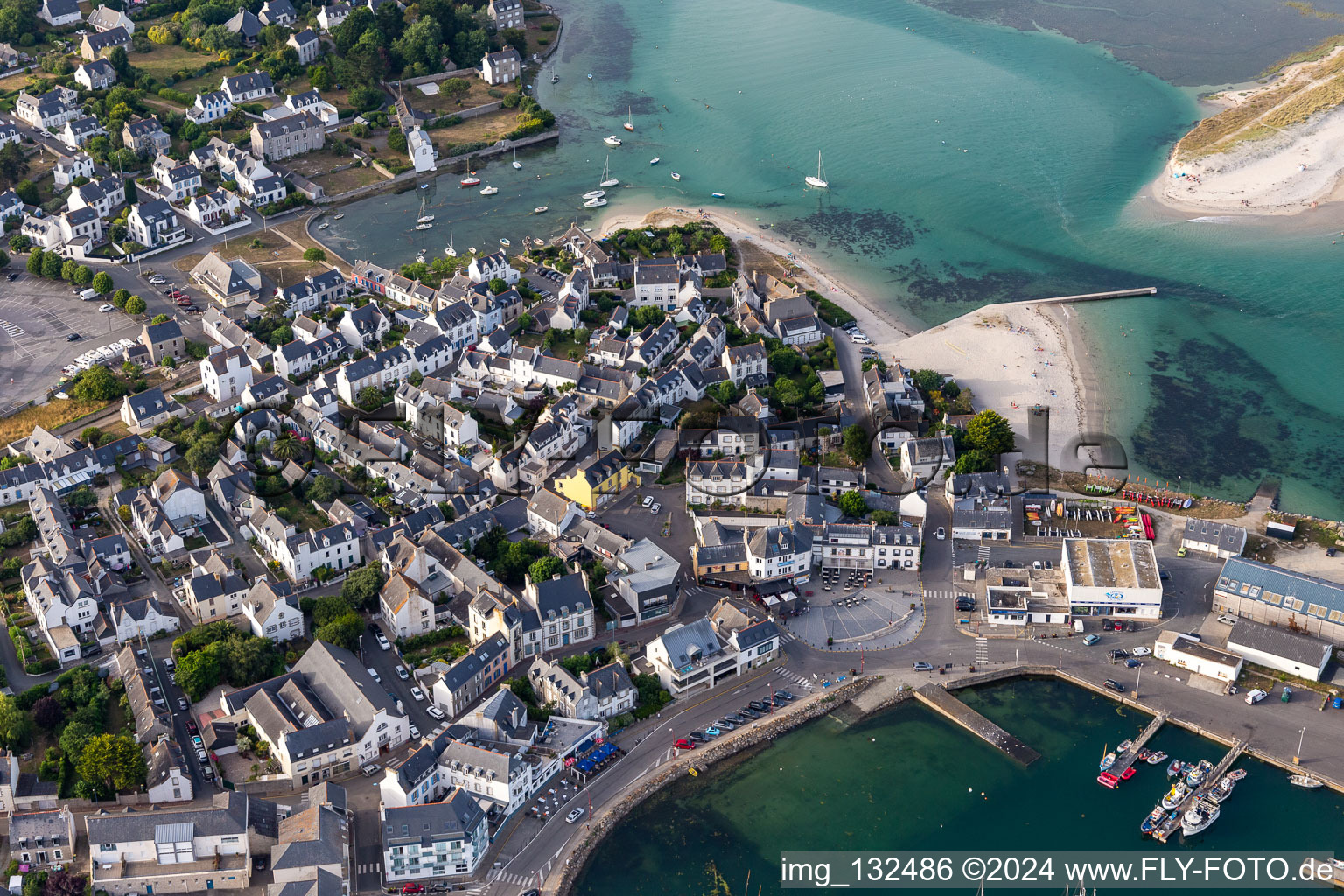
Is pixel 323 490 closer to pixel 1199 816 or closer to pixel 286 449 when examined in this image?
pixel 286 449

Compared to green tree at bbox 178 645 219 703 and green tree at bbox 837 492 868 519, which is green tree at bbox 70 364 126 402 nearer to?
green tree at bbox 178 645 219 703

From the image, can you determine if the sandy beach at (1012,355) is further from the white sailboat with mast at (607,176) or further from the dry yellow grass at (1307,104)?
the dry yellow grass at (1307,104)

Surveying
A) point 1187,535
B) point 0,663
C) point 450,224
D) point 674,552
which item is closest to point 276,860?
point 0,663

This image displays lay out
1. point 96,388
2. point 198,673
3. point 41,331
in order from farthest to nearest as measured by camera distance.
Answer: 1. point 41,331
2. point 96,388
3. point 198,673

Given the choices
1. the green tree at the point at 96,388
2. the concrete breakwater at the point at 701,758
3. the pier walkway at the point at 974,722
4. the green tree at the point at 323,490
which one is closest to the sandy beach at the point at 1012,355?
the pier walkway at the point at 974,722

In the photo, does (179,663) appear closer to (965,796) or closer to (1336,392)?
(965,796)

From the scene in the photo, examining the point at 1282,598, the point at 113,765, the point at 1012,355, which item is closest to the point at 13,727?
the point at 113,765
